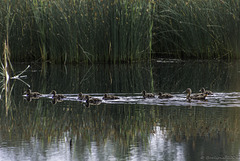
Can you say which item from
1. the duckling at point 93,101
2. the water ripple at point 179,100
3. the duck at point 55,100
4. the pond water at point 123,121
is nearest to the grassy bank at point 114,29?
the pond water at point 123,121

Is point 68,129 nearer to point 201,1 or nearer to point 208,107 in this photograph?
point 208,107

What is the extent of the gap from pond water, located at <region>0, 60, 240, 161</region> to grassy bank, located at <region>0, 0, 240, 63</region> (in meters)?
2.71

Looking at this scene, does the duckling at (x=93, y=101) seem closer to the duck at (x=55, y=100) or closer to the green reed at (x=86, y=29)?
the duck at (x=55, y=100)

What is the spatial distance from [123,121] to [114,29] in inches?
335

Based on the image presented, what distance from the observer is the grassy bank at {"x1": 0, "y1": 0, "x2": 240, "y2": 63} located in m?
16.4

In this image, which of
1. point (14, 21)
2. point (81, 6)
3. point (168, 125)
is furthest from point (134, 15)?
point (168, 125)

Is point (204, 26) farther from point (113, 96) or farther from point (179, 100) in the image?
point (113, 96)

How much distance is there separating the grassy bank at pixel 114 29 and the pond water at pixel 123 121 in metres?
2.71

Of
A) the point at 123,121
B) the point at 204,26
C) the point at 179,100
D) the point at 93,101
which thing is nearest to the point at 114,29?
the point at 204,26

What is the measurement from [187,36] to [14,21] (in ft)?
18.0

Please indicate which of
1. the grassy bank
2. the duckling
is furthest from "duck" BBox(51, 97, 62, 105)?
the grassy bank

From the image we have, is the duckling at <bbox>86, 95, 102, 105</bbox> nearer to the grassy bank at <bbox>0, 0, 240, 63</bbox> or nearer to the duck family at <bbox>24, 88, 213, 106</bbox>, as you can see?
the duck family at <bbox>24, 88, 213, 106</bbox>

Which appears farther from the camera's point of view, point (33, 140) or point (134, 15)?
point (134, 15)

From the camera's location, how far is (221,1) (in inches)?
673
